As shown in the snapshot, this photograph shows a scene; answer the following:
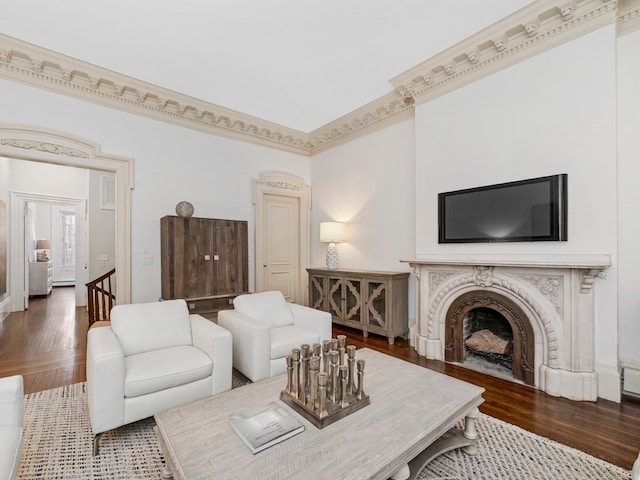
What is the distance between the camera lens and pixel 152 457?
1743 millimetres

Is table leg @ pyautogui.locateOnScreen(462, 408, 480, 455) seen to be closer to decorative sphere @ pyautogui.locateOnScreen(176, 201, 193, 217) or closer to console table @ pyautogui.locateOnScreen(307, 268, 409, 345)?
console table @ pyautogui.locateOnScreen(307, 268, 409, 345)

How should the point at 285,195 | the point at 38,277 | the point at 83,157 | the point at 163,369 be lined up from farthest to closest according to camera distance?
the point at 38,277 < the point at 285,195 < the point at 83,157 < the point at 163,369

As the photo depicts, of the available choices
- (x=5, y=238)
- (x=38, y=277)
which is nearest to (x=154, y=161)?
(x=5, y=238)

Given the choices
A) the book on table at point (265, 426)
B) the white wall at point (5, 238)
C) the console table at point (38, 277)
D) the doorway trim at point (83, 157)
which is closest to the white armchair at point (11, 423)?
the book on table at point (265, 426)

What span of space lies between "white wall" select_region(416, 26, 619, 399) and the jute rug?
1.08m

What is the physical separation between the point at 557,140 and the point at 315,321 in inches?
105

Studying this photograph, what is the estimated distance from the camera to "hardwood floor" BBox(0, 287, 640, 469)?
1.91 meters

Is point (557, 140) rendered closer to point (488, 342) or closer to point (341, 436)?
point (488, 342)

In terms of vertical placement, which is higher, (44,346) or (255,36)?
(255,36)

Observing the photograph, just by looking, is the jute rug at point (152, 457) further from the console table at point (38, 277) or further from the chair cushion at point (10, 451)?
the console table at point (38, 277)

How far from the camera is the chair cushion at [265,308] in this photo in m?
2.99

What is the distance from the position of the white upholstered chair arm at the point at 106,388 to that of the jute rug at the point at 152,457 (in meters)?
0.17

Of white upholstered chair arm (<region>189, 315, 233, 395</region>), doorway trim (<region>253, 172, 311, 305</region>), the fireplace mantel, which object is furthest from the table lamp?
white upholstered chair arm (<region>189, 315, 233, 395</region>)

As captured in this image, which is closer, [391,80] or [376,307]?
[391,80]
